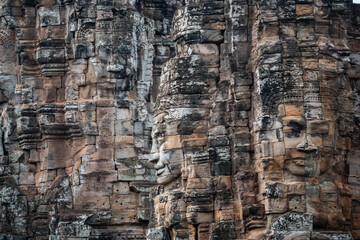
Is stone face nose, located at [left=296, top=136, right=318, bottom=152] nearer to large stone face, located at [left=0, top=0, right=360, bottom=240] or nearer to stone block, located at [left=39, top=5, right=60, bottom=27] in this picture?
large stone face, located at [left=0, top=0, right=360, bottom=240]

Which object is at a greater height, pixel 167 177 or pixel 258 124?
pixel 258 124

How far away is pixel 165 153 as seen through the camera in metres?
36.8

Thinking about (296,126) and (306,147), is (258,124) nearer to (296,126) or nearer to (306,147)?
(296,126)

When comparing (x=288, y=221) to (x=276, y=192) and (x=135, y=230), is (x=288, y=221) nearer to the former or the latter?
(x=276, y=192)

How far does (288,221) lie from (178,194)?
3709 millimetres

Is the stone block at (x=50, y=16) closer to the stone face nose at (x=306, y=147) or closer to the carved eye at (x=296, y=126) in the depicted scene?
the carved eye at (x=296, y=126)

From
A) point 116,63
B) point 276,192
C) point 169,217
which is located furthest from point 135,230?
point 276,192

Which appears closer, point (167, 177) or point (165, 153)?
point (165, 153)

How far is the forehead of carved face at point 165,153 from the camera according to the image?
120 ft

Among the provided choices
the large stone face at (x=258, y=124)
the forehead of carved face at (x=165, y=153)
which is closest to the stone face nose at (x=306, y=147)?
the large stone face at (x=258, y=124)

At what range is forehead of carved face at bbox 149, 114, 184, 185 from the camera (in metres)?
36.7

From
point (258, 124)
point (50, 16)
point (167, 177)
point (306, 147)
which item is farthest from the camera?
point (50, 16)

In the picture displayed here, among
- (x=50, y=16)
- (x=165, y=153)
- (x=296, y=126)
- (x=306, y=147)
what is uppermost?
(x=50, y=16)

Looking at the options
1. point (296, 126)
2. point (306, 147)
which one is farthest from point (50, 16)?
point (306, 147)
